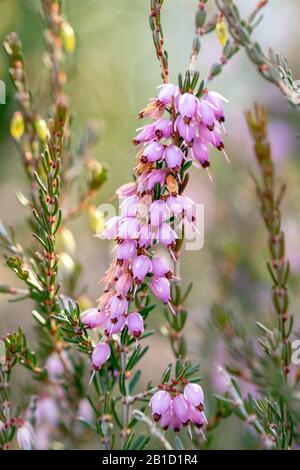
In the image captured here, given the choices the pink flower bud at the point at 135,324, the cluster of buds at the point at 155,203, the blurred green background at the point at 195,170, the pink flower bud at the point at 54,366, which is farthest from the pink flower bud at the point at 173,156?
the pink flower bud at the point at 54,366

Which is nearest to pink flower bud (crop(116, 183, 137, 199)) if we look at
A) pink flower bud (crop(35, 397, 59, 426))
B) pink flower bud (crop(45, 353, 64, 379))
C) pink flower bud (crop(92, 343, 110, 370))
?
pink flower bud (crop(92, 343, 110, 370))

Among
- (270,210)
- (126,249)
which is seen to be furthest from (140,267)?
(270,210)

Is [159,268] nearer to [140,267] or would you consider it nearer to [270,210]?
[140,267]

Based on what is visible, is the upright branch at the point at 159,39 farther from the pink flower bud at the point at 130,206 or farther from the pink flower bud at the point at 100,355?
the pink flower bud at the point at 100,355

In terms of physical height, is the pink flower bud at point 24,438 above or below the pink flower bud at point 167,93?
below

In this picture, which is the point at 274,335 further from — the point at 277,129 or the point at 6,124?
the point at 6,124
